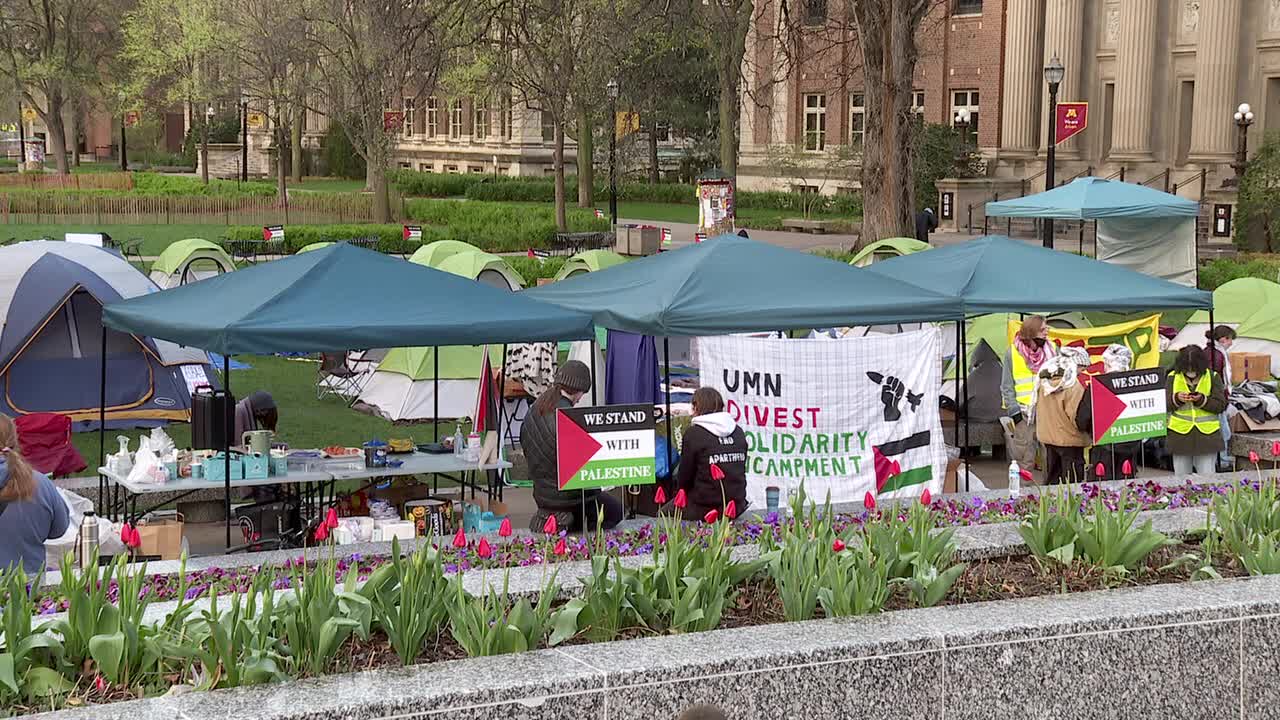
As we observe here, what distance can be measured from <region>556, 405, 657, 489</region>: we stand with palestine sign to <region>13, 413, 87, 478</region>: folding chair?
596 centimetres

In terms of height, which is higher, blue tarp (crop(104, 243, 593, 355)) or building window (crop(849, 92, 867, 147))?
building window (crop(849, 92, 867, 147))

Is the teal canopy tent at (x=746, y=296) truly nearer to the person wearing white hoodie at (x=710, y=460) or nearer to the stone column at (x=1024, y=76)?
the person wearing white hoodie at (x=710, y=460)

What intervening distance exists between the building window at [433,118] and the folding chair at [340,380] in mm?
64240

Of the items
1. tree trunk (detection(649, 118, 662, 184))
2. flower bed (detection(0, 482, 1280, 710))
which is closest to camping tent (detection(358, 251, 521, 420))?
flower bed (detection(0, 482, 1280, 710))

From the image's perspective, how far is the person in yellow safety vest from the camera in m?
13.3

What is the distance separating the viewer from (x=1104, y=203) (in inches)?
878

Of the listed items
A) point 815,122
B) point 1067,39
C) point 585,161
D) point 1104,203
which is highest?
point 1067,39

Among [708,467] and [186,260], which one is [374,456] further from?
[186,260]

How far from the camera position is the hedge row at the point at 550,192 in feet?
179

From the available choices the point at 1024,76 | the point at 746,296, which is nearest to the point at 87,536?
the point at 746,296

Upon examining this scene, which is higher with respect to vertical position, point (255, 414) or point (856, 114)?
point (856, 114)

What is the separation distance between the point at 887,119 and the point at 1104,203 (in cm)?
697

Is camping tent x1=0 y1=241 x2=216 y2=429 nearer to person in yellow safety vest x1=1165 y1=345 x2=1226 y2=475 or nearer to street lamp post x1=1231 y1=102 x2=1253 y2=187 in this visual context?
person in yellow safety vest x1=1165 y1=345 x2=1226 y2=475

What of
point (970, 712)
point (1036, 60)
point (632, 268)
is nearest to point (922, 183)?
point (1036, 60)
